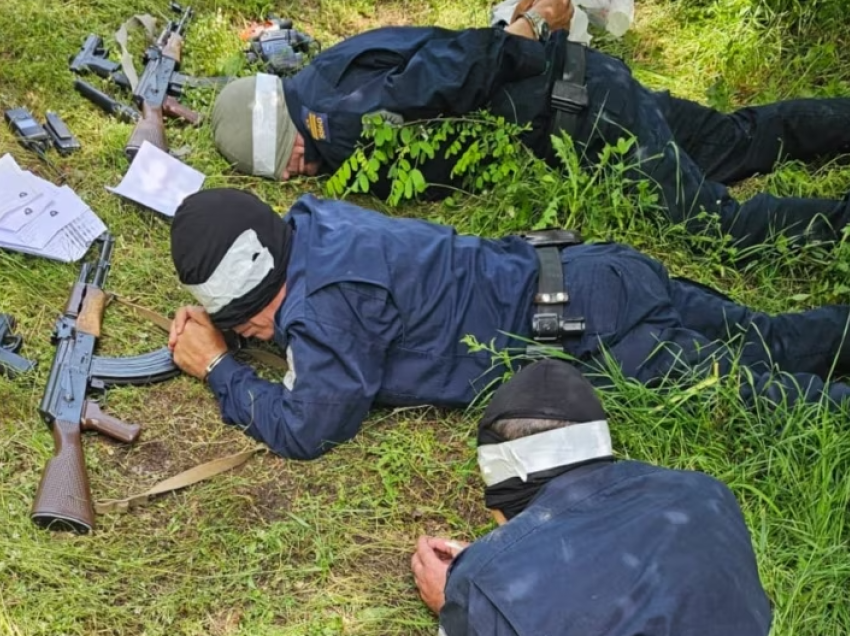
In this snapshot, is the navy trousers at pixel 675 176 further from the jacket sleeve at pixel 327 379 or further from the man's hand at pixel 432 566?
the man's hand at pixel 432 566

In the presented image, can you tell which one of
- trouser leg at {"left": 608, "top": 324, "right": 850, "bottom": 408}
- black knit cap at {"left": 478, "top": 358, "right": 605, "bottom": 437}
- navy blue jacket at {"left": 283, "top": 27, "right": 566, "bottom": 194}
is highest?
navy blue jacket at {"left": 283, "top": 27, "right": 566, "bottom": 194}

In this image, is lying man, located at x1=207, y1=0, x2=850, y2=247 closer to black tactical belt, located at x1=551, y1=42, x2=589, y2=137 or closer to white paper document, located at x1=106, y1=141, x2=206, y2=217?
black tactical belt, located at x1=551, y1=42, x2=589, y2=137

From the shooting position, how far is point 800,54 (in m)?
5.43

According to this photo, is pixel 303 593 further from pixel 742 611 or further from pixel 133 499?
pixel 742 611

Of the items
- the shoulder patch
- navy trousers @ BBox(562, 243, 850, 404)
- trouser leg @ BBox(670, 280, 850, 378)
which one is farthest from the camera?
the shoulder patch

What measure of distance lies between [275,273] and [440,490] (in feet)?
3.47

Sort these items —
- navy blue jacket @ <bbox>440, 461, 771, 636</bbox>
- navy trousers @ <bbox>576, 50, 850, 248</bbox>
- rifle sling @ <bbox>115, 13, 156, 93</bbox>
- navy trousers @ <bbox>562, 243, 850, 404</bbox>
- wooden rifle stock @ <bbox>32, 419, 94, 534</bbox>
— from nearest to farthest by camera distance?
navy blue jacket @ <bbox>440, 461, 771, 636</bbox>, wooden rifle stock @ <bbox>32, 419, 94, 534</bbox>, navy trousers @ <bbox>562, 243, 850, 404</bbox>, navy trousers @ <bbox>576, 50, 850, 248</bbox>, rifle sling @ <bbox>115, 13, 156, 93</bbox>

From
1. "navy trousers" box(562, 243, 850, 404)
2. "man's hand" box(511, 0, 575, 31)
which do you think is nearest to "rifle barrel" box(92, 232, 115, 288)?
"navy trousers" box(562, 243, 850, 404)

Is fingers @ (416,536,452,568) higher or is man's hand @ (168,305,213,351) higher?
man's hand @ (168,305,213,351)

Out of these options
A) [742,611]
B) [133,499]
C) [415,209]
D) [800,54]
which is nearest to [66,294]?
[133,499]

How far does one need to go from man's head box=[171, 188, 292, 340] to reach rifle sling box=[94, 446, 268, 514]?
563 millimetres

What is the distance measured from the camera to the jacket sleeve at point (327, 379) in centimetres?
324

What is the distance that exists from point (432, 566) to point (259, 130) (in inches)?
96.5

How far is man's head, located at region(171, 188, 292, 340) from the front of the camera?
3258 mm
